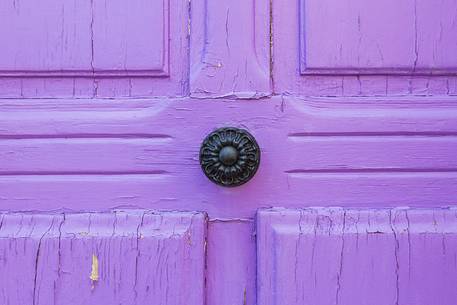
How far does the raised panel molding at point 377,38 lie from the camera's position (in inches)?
32.3

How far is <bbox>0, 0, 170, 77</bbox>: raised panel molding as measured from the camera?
822 millimetres

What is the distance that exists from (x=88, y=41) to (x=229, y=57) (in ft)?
0.77

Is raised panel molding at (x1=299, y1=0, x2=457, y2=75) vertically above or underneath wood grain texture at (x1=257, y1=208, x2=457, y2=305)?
above

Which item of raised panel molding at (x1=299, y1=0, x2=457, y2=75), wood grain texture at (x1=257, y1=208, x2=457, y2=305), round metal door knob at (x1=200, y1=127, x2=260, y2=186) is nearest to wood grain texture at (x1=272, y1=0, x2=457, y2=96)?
raised panel molding at (x1=299, y1=0, x2=457, y2=75)

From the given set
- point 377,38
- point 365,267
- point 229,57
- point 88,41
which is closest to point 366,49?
point 377,38

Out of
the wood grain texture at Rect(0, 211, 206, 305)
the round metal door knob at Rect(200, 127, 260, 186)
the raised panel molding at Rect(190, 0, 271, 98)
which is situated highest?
the raised panel molding at Rect(190, 0, 271, 98)

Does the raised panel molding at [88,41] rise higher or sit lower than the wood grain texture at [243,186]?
higher

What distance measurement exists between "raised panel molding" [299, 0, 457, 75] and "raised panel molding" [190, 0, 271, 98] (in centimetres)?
9

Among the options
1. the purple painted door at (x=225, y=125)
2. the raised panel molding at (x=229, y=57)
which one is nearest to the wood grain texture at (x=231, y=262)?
the purple painted door at (x=225, y=125)

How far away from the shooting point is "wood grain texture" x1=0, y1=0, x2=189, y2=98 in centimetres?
82

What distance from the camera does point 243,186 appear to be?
0.81 metres

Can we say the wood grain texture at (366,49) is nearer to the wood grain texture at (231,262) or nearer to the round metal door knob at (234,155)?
the round metal door knob at (234,155)

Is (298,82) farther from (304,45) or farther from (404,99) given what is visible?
(404,99)

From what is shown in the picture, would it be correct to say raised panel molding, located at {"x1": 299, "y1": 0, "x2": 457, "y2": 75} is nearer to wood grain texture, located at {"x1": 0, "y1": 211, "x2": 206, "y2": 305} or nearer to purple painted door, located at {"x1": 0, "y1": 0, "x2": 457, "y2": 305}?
purple painted door, located at {"x1": 0, "y1": 0, "x2": 457, "y2": 305}
